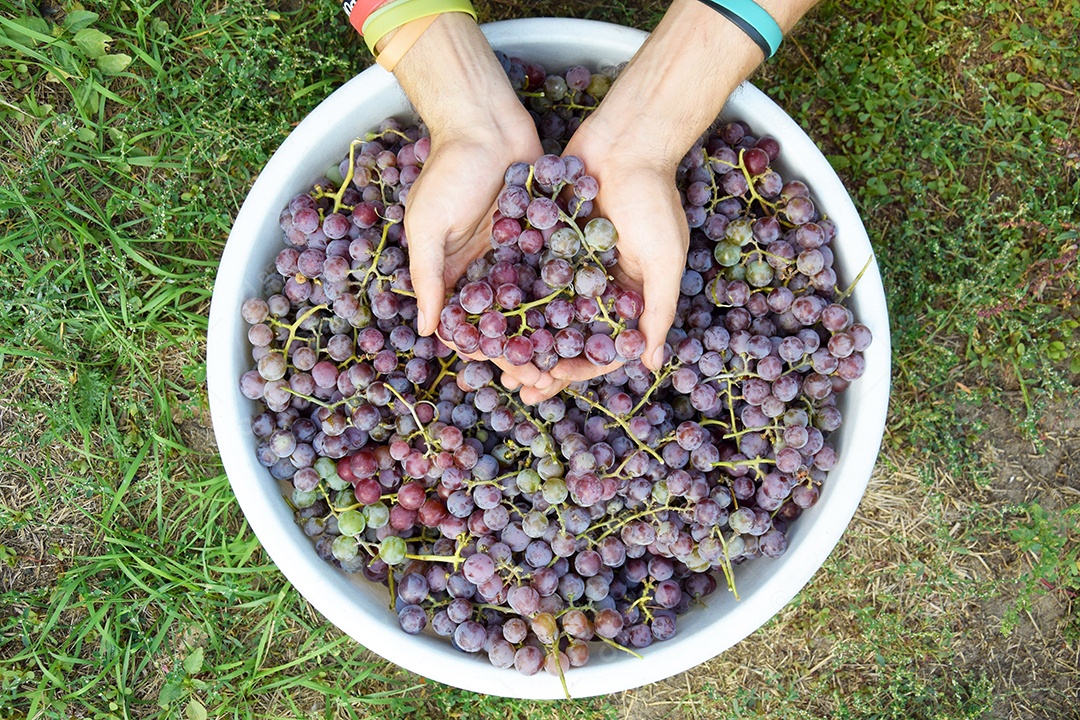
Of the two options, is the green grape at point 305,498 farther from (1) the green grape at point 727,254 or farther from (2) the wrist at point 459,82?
(1) the green grape at point 727,254

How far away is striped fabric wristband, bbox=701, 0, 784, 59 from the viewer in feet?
5.34

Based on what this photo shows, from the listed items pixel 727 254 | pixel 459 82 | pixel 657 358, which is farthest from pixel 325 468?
pixel 727 254

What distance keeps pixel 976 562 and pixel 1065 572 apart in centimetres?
21

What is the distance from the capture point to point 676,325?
1727 mm

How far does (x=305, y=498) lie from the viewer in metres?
1.76

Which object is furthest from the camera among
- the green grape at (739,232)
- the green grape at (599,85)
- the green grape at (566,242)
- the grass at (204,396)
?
the grass at (204,396)

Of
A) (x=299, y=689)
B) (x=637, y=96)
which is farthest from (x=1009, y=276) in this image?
(x=299, y=689)

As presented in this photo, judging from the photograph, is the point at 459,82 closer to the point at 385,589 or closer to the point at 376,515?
the point at 376,515

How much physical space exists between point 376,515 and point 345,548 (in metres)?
0.09

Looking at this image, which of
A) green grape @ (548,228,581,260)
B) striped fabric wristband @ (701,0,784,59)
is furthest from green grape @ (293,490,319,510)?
striped fabric wristband @ (701,0,784,59)

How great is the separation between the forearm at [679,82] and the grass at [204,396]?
63cm

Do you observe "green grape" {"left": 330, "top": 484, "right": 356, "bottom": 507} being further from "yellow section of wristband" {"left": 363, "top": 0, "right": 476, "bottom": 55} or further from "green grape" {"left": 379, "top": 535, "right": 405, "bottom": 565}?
"yellow section of wristband" {"left": 363, "top": 0, "right": 476, "bottom": 55}

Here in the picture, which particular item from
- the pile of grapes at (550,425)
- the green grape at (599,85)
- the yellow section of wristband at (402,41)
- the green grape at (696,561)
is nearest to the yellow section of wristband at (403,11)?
the yellow section of wristband at (402,41)

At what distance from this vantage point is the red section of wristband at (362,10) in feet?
5.58
